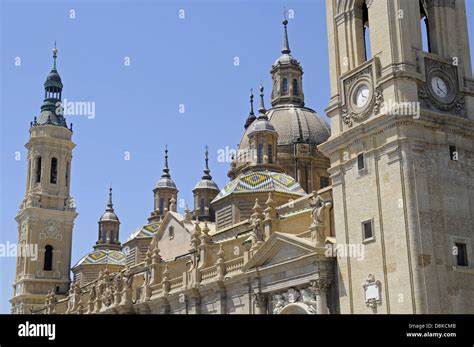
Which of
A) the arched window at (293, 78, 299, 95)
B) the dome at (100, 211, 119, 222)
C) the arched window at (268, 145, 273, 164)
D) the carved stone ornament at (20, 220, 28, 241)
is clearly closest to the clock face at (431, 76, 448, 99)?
the arched window at (268, 145, 273, 164)

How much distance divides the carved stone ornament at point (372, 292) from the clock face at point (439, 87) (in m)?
7.53

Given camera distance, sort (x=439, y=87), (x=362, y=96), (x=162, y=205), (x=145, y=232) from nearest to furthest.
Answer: (x=439, y=87)
(x=362, y=96)
(x=145, y=232)
(x=162, y=205)

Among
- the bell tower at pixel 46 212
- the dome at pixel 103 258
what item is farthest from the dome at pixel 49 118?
the dome at pixel 103 258

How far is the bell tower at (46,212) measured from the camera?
68750 millimetres

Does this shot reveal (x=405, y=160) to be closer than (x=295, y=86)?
Yes

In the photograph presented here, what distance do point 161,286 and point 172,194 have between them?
3352 centimetres

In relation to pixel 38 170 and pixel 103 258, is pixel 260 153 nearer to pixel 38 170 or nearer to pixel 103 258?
pixel 103 258

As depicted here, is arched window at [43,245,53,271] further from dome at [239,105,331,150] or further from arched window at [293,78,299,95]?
arched window at [293,78,299,95]

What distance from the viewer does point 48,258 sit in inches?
2771

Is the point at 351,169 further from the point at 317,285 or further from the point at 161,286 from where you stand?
the point at 161,286

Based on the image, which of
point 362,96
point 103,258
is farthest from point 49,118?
point 362,96

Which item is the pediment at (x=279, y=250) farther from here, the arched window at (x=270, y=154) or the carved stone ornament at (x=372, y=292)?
the arched window at (x=270, y=154)

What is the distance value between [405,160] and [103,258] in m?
49.5
